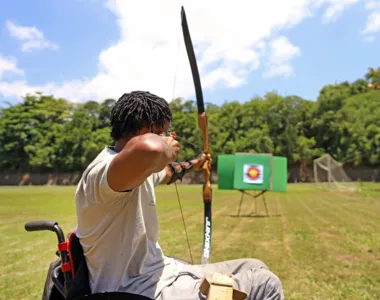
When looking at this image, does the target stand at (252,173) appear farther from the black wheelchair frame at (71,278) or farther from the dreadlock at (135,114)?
the dreadlock at (135,114)

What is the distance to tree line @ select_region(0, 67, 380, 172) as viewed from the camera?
125ft

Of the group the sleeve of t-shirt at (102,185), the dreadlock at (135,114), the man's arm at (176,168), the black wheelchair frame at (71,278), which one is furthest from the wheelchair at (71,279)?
the man's arm at (176,168)

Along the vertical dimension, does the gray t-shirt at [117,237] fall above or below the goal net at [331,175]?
below

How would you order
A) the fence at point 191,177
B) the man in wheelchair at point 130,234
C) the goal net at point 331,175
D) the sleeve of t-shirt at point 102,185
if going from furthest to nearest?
the fence at point 191,177, the goal net at point 331,175, the man in wheelchair at point 130,234, the sleeve of t-shirt at point 102,185

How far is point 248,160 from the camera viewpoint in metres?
12.8

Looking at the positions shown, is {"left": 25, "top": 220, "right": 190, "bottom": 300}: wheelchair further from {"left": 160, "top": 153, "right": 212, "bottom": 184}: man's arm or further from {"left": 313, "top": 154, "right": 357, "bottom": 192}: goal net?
{"left": 313, "top": 154, "right": 357, "bottom": 192}: goal net

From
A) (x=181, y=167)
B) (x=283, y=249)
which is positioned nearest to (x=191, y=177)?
(x=283, y=249)

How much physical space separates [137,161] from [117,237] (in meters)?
0.45

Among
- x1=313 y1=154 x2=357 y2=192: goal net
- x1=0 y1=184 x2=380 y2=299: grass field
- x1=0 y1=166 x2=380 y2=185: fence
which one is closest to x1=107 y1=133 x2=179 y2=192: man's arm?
x1=0 y1=184 x2=380 y2=299: grass field

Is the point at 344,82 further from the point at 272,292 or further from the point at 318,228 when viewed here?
the point at 272,292

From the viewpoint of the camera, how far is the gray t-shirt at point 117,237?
1565 millimetres

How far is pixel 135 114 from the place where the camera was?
1688mm

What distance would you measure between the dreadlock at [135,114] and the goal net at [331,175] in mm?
25731

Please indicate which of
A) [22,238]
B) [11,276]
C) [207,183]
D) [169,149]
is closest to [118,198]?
[169,149]
